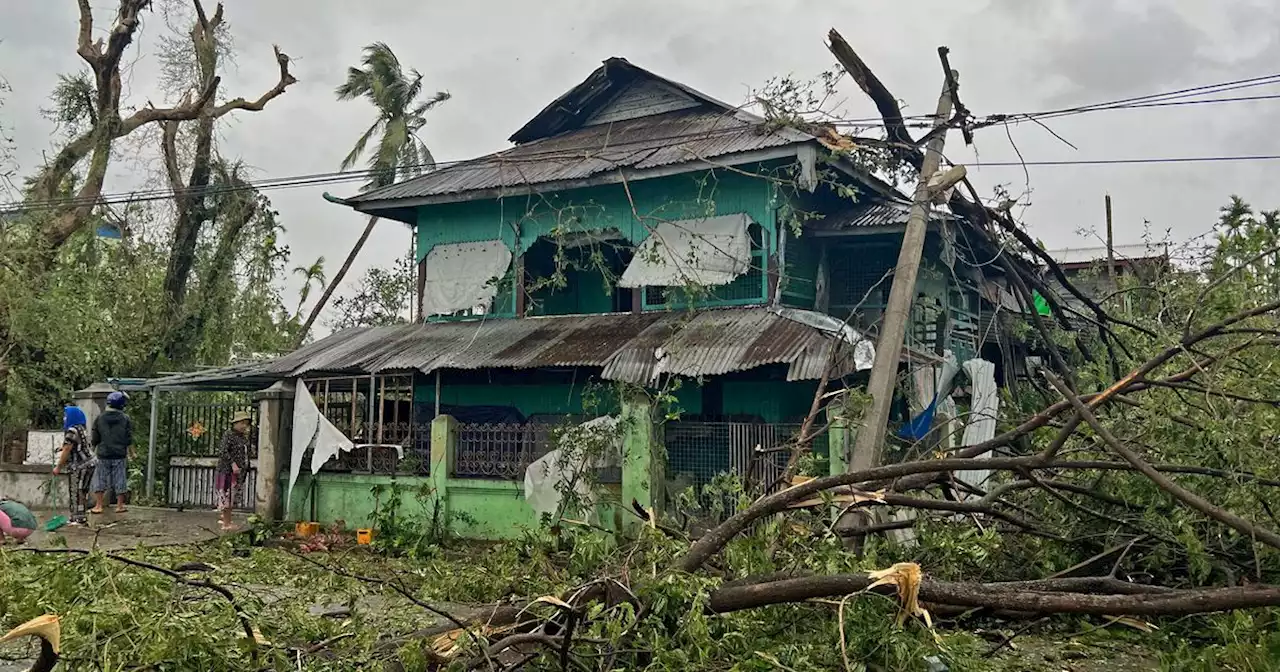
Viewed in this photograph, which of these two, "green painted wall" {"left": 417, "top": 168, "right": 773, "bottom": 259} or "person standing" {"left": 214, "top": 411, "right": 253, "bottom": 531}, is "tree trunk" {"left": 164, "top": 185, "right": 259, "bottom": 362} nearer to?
"green painted wall" {"left": 417, "top": 168, "right": 773, "bottom": 259}

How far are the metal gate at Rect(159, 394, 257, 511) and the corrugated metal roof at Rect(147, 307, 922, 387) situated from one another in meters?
0.64

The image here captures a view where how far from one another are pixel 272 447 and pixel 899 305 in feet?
29.4

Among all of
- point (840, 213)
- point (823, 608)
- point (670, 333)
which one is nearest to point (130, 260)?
point (670, 333)

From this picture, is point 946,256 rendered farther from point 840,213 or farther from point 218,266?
point 218,266

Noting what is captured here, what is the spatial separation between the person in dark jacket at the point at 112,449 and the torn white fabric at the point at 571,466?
5.43m

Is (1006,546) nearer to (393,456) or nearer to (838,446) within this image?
(838,446)

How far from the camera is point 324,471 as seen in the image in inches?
507

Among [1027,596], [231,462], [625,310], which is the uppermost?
[625,310]

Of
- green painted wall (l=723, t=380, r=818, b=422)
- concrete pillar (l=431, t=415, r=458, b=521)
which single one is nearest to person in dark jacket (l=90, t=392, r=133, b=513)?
concrete pillar (l=431, t=415, r=458, b=521)

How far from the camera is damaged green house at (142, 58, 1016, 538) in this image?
1095 centimetres

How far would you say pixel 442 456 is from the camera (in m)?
11.8

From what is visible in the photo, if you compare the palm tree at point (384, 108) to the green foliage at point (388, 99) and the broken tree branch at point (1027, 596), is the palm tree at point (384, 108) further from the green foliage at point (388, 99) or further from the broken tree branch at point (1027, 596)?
the broken tree branch at point (1027, 596)

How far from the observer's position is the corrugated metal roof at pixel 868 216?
41.4 feet

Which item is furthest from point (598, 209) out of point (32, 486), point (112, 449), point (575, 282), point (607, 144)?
point (32, 486)
